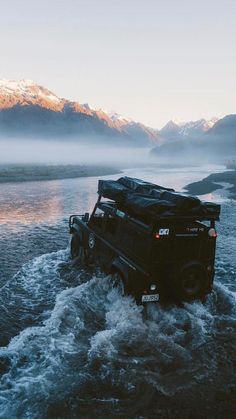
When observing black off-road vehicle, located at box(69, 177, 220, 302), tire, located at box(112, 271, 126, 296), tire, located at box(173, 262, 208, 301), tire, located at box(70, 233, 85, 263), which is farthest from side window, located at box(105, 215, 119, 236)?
tire, located at box(173, 262, 208, 301)

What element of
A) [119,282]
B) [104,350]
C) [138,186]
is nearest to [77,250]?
[138,186]

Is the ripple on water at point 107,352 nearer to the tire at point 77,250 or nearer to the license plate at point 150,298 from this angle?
the license plate at point 150,298

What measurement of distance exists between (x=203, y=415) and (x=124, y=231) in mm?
6036

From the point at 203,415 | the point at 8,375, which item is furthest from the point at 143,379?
the point at 8,375

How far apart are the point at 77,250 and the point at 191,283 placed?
21.6 feet

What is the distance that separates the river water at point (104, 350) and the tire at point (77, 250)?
0.54 m

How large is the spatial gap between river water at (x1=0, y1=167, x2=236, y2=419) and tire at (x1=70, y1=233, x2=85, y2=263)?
0.54 m

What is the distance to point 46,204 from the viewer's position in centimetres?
3603

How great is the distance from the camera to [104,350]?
9.49 metres

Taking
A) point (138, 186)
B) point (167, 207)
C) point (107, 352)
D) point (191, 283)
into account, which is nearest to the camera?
point (107, 352)

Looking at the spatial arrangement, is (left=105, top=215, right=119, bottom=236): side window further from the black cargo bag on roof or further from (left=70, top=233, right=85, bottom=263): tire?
(left=70, top=233, right=85, bottom=263): tire

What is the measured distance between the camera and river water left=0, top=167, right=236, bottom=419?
302 inches

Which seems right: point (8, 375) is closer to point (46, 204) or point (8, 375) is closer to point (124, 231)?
point (124, 231)

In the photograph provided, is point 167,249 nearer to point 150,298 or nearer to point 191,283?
point 191,283
